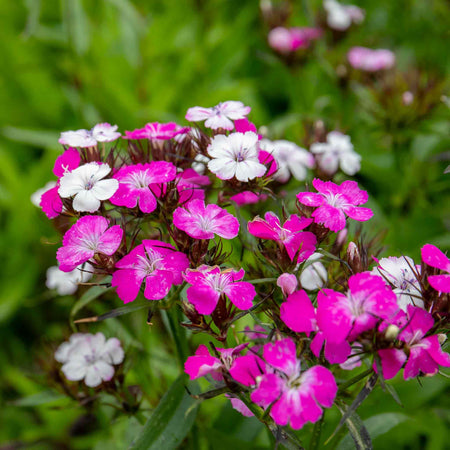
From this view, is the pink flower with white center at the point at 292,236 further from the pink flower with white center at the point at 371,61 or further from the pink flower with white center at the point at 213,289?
the pink flower with white center at the point at 371,61

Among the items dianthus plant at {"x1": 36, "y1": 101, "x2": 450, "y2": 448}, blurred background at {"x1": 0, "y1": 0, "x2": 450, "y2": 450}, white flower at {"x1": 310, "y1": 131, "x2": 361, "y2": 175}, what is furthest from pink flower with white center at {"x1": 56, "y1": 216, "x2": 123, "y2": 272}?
white flower at {"x1": 310, "y1": 131, "x2": 361, "y2": 175}

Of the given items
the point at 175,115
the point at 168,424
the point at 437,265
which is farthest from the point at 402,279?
the point at 175,115

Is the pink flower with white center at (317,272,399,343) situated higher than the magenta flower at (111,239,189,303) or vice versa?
the pink flower with white center at (317,272,399,343)

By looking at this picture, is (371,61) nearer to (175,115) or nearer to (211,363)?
(175,115)

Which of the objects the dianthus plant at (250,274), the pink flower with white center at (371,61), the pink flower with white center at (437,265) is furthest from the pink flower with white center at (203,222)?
the pink flower with white center at (371,61)

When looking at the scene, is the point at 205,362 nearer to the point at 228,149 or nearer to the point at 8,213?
the point at 228,149

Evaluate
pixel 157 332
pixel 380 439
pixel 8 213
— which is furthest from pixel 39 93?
pixel 380 439

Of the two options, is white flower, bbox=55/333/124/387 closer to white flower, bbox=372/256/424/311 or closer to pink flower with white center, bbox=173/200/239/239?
pink flower with white center, bbox=173/200/239/239
